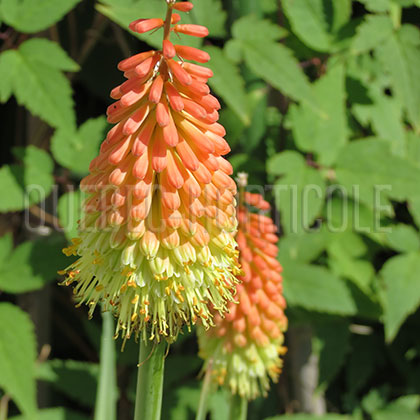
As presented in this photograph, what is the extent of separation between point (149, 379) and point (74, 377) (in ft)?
5.26

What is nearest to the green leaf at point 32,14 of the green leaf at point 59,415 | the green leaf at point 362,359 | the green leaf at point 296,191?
the green leaf at point 296,191

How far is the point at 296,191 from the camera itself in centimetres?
237

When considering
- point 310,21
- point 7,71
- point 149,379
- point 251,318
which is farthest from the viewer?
point 310,21

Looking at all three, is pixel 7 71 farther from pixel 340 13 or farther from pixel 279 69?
pixel 340 13

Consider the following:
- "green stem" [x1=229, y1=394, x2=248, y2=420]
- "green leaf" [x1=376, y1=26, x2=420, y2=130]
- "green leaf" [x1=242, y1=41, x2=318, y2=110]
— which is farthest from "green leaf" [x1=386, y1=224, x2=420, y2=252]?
"green stem" [x1=229, y1=394, x2=248, y2=420]

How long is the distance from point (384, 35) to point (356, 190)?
2.05ft

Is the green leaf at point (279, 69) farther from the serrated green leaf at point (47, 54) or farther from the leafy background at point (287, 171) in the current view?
the serrated green leaf at point (47, 54)

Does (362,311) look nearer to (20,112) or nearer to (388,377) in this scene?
(388,377)

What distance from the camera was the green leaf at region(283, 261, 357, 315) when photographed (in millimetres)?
2506

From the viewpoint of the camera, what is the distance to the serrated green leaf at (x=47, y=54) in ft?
7.17

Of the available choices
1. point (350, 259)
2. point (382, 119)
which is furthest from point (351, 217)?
point (382, 119)

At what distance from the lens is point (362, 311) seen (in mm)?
2758

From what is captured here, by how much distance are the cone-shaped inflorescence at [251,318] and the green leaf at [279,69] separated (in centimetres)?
53

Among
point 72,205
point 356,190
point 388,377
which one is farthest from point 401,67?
point 388,377
